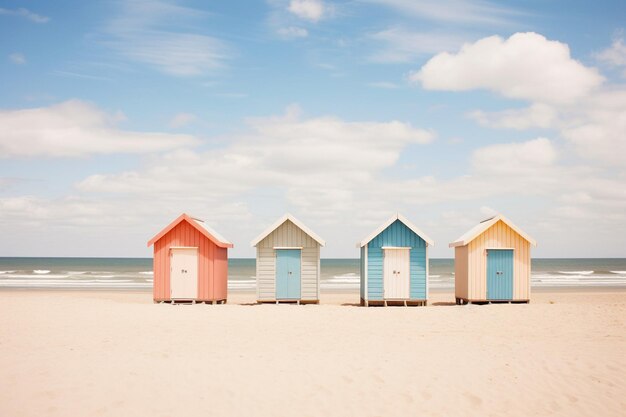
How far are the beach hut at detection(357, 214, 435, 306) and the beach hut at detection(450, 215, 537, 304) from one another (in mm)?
1839

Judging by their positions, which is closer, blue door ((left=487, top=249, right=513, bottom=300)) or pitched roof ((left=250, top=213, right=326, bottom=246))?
pitched roof ((left=250, top=213, right=326, bottom=246))

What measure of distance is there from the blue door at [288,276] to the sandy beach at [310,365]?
3968 mm

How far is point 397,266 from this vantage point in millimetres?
22125

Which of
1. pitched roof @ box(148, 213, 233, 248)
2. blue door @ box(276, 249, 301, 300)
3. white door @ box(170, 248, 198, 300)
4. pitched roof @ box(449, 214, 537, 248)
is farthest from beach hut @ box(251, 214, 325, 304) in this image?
pitched roof @ box(449, 214, 537, 248)

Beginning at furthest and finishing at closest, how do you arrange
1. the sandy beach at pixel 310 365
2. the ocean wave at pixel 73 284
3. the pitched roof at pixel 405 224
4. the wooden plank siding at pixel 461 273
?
the ocean wave at pixel 73 284 < the wooden plank siding at pixel 461 273 < the pitched roof at pixel 405 224 < the sandy beach at pixel 310 365

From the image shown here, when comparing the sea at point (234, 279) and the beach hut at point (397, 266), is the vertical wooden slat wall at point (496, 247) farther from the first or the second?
the sea at point (234, 279)

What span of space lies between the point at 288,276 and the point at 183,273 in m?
3.95

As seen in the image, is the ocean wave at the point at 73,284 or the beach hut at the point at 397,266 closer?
the beach hut at the point at 397,266

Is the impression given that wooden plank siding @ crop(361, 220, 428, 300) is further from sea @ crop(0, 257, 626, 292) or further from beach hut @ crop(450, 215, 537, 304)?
sea @ crop(0, 257, 626, 292)

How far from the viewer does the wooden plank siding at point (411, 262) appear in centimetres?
2212

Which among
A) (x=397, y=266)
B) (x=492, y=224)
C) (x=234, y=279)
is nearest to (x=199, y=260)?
(x=397, y=266)

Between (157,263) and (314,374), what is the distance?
44.7ft

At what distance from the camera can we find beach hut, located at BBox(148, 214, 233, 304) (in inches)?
884

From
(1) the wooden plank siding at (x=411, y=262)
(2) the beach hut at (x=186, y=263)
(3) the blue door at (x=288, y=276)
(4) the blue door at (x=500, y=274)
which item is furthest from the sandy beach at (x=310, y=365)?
(4) the blue door at (x=500, y=274)
